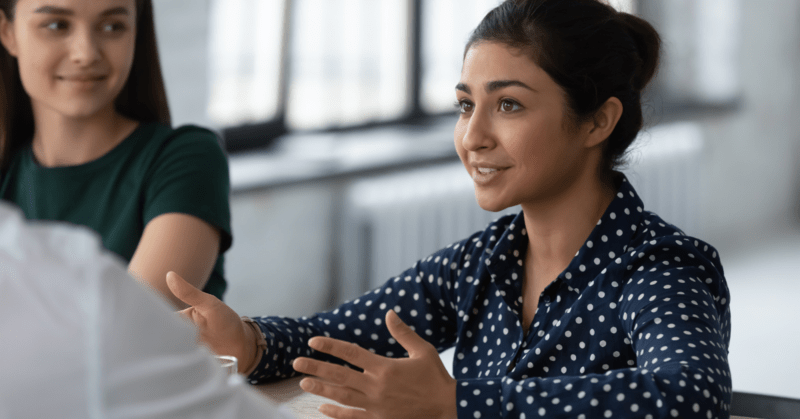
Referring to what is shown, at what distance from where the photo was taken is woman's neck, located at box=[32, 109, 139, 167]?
1.53 metres

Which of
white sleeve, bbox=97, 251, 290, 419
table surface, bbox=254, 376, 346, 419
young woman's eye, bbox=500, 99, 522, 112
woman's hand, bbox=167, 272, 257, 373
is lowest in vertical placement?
table surface, bbox=254, 376, 346, 419

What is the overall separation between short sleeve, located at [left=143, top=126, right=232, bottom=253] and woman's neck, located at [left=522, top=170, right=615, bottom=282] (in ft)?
1.95

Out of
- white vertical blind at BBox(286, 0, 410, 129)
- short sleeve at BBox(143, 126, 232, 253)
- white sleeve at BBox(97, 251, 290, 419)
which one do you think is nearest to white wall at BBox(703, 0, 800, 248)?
white vertical blind at BBox(286, 0, 410, 129)

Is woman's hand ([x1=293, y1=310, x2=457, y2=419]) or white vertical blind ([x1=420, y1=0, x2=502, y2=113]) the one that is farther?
white vertical blind ([x1=420, y1=0, x2=502, y2=113])

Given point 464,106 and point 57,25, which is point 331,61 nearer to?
point 57,25

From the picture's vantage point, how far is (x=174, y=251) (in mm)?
1343

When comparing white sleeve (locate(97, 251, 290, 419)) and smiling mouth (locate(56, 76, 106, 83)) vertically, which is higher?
smiling mouth (locate(56, 76, 106, 83))

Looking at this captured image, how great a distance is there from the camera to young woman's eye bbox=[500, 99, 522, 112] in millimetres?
1125

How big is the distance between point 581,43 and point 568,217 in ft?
0.85

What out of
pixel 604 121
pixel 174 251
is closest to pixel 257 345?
pixel 174 251

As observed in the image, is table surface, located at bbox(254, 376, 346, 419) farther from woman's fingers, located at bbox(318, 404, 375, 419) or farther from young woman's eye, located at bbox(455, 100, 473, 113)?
young woman's eye, located at bbox(455, 100, 473, 113)

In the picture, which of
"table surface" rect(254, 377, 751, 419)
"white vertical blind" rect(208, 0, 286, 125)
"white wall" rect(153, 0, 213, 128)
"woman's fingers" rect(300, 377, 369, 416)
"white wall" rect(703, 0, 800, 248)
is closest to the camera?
"woman's fingers" rect(300, 377, 369, 416)

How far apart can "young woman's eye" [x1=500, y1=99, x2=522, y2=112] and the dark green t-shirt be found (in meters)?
0.58

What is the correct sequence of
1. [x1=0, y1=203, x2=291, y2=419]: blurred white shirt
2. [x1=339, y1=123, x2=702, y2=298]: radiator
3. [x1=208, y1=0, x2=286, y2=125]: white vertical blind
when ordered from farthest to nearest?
[x1=339, y1=123, x2=702, y2=298]: radiator
[x1=208, y1=0, x2=286, y2=125]: white vertical blind
[x1=0, y1=203, x2=291, y2=419]: blurred white shirt
